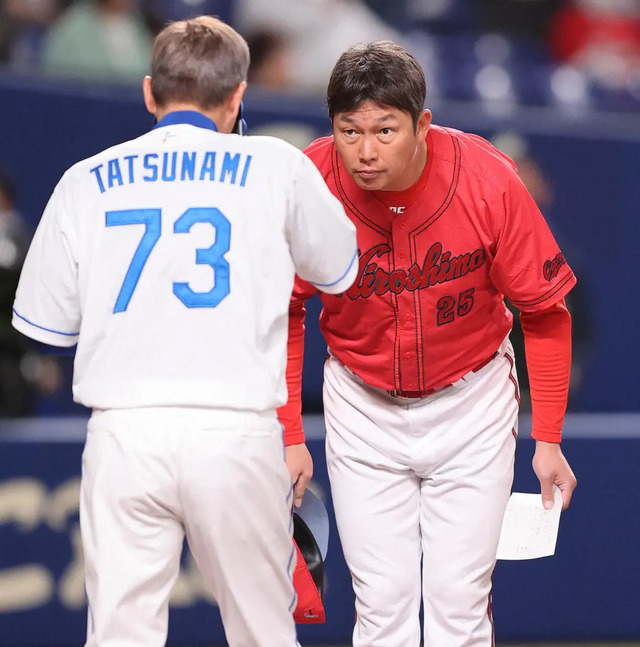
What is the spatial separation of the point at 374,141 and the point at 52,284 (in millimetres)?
807

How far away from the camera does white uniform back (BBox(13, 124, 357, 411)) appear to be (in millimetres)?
2396


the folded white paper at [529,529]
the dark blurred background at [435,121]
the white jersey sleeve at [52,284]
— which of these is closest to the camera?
the white jersey sleeve at [52,284]

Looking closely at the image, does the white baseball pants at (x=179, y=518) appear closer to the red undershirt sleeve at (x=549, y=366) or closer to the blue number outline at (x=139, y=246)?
the blue number outline at (x=139, y=246)

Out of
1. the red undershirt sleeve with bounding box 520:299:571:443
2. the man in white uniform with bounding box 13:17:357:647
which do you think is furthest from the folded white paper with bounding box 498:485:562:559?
the man in white uniform with bounding box 13:17:357:647

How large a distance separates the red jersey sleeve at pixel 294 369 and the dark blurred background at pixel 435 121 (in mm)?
1173

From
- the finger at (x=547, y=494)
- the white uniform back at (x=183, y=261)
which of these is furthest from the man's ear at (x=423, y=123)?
the finger at (x=547, y=494)

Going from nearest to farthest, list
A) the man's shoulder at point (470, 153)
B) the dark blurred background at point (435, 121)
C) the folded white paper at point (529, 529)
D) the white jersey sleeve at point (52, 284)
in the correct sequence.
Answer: the white jersey sleeve at point (52, 284) → the man's shoulder at point (470, 153) → the folded white paper at point (529, 529) → the dark blurred background at point (435, 121)

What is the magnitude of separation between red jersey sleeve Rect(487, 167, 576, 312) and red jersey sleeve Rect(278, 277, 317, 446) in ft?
1.63

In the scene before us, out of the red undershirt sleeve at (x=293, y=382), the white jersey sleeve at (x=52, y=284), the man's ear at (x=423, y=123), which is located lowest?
the red undershirt sleeve at (x=293, y=382)

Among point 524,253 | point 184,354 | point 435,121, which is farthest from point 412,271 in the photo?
point 435,121

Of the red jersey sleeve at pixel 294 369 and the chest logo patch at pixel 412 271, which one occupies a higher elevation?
the chest logo patch at pixel 412 271

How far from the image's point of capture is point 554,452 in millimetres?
3047

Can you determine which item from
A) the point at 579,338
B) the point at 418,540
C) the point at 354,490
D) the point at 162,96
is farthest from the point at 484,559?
the point at 579,338

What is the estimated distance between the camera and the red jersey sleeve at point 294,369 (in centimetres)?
301
